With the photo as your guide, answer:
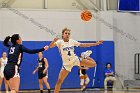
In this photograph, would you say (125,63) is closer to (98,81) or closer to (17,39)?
(98,81)

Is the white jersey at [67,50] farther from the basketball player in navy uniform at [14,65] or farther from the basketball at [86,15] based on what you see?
the basketball at [86,15]

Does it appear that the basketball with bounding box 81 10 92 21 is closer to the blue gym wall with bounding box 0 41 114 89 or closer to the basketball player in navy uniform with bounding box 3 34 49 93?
the blue gym wall with bounding box 0 41 114 89

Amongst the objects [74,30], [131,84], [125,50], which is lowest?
[131,84]

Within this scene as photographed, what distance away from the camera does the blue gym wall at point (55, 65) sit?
70.8 ft

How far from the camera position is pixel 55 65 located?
72.4 feet

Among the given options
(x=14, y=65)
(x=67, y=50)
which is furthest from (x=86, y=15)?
(x=14, y=65)

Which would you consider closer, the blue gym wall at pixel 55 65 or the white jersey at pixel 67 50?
the white jersey at pixel 67 50

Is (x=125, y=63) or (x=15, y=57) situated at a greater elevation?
(x=15, y=57)

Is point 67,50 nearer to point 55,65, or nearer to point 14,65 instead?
point 14,65

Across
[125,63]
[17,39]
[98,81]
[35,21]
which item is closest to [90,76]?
[98,81]

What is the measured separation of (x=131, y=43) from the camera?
23.2 meters

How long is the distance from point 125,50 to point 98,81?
284 centimetres

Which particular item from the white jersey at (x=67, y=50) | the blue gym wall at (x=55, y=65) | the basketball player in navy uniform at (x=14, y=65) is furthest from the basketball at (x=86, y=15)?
the basketball player in navy uniform at (x=14, y=65)

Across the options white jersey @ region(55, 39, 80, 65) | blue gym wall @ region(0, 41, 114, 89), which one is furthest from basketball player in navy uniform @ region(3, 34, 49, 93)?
blue gym wall @ region(0, 41, 114, 89)
